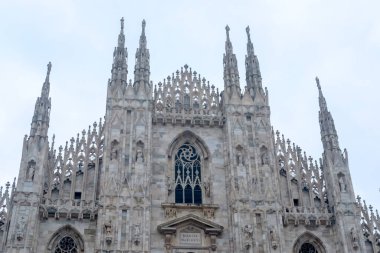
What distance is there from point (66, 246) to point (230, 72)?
12643 mm

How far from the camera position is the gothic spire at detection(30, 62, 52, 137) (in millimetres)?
25184

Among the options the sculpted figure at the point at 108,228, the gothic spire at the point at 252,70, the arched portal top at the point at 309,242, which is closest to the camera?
the sculpted figure at the point at 108,228

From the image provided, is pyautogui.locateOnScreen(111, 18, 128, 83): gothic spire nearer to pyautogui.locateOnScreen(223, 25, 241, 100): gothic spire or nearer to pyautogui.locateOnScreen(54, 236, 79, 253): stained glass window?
pyautogui.locateOnScreen(223, 25, 241, 100): gothic spire

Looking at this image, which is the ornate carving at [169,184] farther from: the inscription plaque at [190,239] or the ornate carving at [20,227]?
the ornate carving at [20,227]

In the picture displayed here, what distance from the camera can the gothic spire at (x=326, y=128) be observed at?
26.8 meters

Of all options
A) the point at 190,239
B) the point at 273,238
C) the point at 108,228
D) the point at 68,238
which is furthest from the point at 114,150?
the point at 273,238

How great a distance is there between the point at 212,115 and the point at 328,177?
660 cm

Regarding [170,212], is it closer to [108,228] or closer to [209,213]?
[209,213]

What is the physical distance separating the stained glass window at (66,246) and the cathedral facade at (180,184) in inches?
1.7

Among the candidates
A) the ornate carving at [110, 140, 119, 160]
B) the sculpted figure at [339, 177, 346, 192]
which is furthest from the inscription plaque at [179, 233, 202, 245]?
the sculpted figure at [339, 177, 346, 192]

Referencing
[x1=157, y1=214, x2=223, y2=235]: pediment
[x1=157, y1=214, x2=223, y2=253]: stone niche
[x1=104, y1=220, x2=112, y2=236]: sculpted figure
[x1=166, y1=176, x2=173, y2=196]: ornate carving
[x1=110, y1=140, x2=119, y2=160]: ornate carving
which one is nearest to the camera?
[x1=104, y1=220, x2=112, y2=236]: sculpted figure

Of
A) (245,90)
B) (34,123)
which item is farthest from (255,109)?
(34,123)

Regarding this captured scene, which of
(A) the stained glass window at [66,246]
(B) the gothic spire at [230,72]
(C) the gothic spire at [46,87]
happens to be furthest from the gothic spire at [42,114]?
(B) the gothic spire at [230,72]

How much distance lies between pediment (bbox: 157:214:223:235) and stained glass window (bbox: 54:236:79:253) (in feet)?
12.6
